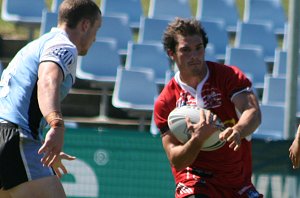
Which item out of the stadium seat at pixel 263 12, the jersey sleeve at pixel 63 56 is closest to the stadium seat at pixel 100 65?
the stadium seat at pixel 263 12

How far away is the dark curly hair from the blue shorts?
130 centimetres

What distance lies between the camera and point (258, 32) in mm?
A: 12969

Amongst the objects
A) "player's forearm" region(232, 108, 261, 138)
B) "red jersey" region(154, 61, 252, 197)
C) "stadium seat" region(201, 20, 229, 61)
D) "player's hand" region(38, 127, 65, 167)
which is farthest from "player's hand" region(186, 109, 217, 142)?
"stadium seat" region(201, 20, 229, 61)

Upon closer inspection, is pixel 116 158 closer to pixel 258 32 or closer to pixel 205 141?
pixel 205 141

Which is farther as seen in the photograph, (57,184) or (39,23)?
(39,23)

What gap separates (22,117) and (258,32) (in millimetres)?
7944

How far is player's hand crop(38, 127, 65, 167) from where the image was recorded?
4.87 meters

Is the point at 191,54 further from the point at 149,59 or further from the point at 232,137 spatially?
the point at 149,59

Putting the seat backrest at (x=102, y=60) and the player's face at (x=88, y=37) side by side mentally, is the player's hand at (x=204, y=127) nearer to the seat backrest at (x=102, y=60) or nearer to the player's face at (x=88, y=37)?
the player's face at (x=88, y=37)

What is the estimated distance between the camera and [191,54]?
6.09m

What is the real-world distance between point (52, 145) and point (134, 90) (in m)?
6.05

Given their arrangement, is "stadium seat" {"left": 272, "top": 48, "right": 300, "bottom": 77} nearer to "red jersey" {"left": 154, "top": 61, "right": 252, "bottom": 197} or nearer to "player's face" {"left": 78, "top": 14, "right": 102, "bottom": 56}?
"red jersey" {"left": 154, "top": 61, "right": 252, "bottom": 197}

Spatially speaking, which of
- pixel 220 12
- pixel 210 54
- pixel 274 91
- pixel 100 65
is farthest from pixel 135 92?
pixel 220 12

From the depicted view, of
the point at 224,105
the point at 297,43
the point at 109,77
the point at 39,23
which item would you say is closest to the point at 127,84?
the point at 109,77
